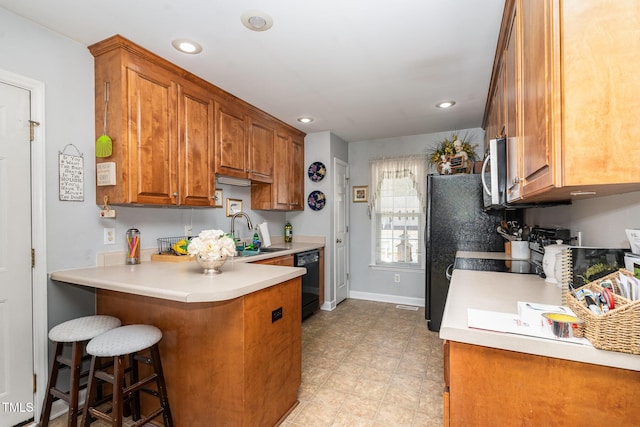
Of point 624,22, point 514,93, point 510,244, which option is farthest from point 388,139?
point 624,22

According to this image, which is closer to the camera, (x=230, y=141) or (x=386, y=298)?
(x=230, y=141)

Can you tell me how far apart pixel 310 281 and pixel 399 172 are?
1979 mm

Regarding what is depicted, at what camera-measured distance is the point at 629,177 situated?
0.75 metres

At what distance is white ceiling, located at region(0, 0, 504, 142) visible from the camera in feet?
5.57

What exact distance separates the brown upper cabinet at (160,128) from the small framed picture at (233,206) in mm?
508

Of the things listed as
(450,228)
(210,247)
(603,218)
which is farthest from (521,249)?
(210,247)

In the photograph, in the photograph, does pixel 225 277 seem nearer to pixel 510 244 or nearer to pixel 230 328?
pixel 230 328

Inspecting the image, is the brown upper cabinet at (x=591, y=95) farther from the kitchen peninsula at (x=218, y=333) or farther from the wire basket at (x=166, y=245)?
the wire basket at (x=166, y=245)

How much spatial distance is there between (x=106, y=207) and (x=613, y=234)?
2.92 m

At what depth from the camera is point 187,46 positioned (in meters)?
2.06

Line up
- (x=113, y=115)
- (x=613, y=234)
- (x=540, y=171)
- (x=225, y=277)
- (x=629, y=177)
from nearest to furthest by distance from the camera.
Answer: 1. (x=629, y=177)
2. (x=540, y=171)
3. (x=613, y=234)
4. (x=225, y=277)
5. (x=113, y=115)

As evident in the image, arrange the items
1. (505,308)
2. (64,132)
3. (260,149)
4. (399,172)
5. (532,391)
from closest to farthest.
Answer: (532,391) < (505,308) < (64,132) < (260,149) < (399,172)

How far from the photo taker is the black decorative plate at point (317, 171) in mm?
4168

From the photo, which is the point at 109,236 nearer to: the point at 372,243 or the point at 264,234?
the point at 264,234
